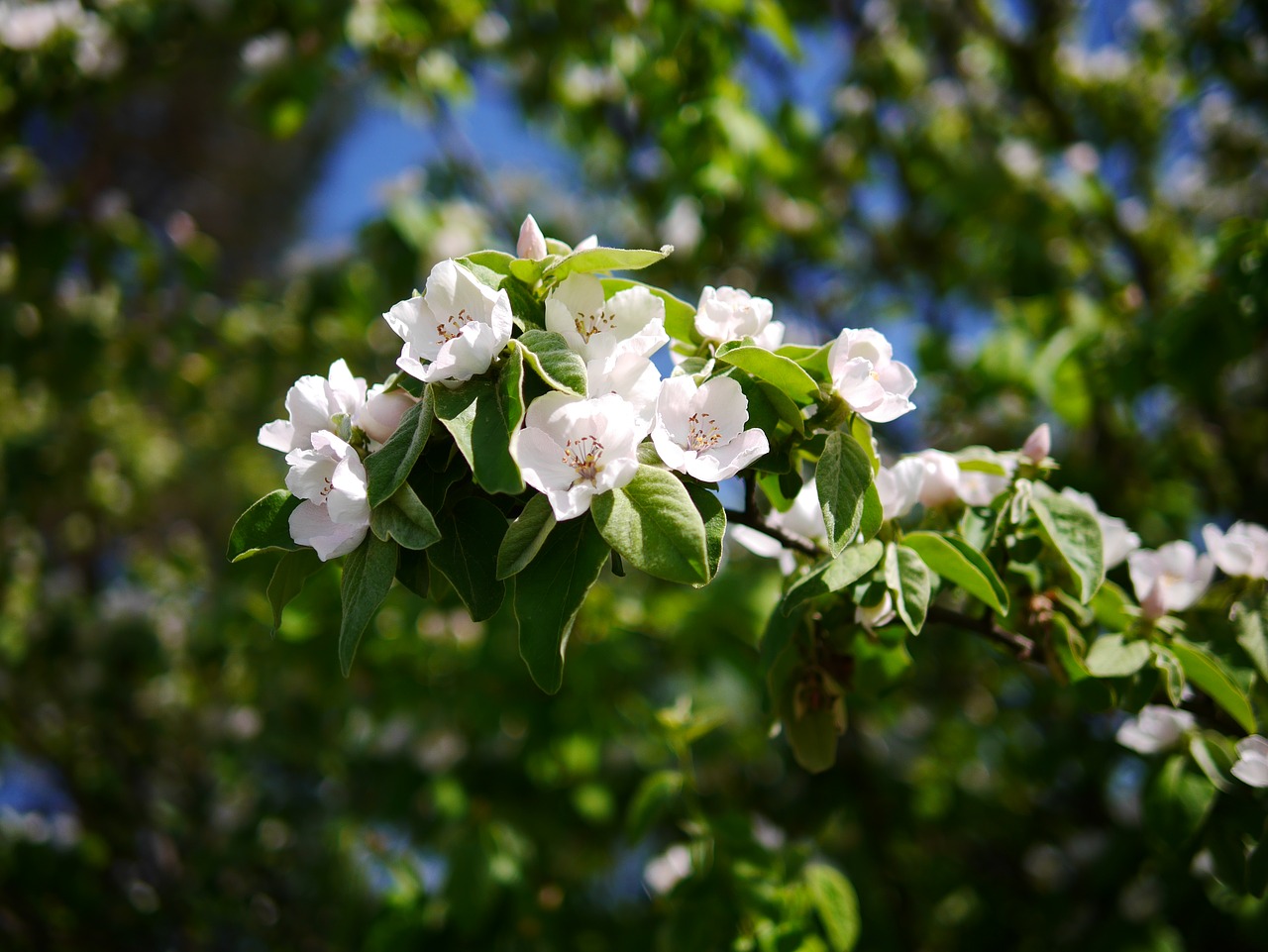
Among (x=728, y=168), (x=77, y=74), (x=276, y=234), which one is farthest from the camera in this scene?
(x=276, y=234)

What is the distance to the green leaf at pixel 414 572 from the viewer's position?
2.87 feet

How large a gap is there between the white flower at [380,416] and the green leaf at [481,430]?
76 mm

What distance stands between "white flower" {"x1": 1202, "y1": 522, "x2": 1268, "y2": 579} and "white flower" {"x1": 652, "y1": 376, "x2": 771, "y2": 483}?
709 millimetres

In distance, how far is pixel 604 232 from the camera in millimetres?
4527

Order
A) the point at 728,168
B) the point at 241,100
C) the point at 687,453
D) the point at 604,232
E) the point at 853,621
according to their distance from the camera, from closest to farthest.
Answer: the point at 687,453 → the point at 853,621 → the point at 728,168 → the point at 241,100 → the point at 604,232

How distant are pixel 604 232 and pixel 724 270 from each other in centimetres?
155

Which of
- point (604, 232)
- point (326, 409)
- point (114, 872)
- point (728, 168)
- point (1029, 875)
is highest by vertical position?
point (326, 409)

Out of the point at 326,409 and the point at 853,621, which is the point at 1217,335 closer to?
the point at 853,621

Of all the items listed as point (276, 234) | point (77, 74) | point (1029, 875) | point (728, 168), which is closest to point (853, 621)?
point (728, 168)

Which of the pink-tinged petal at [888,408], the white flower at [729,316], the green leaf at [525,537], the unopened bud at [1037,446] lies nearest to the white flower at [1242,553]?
the unopened bud at [1037,446]

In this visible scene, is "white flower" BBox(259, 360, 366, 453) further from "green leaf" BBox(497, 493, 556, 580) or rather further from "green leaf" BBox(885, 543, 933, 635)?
"green leaf" BBox(885, 543, 933, 635)

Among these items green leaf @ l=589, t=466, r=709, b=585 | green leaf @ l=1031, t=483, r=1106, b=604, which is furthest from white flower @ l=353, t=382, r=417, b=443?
green leaf @ l=1031, t=483, r=1106, b=604

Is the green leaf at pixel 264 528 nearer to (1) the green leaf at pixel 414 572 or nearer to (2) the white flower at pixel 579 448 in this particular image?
(1) the green leaf at pixel 414 572

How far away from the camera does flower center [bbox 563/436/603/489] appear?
2.66 ft
